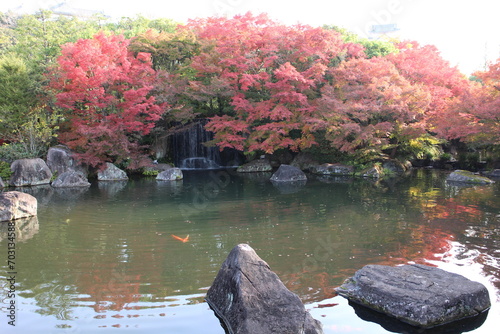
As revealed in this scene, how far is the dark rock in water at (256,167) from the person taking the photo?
19594mm

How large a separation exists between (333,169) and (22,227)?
1328 centimetres

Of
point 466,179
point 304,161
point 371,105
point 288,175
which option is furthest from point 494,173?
point 288,175

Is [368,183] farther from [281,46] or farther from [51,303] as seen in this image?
[51,303]

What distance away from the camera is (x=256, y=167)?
19781 millimetres

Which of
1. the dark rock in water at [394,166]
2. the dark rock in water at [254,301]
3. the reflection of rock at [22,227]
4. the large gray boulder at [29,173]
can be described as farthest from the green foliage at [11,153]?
the dark rock in water at [394,166]

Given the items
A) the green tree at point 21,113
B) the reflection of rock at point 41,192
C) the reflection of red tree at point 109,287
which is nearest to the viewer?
the reflection of red tree at point 109,287

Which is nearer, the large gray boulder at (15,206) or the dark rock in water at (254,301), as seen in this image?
the dark rock in water at (254,301)

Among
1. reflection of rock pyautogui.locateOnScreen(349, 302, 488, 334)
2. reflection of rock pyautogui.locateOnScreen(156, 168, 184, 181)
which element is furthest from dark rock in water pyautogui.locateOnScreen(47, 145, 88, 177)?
reflection of rock pyautogui.locateOnScreen(349, 302, 488, 334)

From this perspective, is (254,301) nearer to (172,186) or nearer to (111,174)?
(172,186)

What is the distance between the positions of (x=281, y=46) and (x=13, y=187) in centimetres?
1292

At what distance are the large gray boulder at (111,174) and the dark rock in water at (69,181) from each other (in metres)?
1.62

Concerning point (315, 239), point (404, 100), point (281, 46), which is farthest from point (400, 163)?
point (315, 239)

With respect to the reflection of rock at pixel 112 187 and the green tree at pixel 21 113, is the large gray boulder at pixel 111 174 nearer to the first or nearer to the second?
the reflection of rock at pixel 112 187

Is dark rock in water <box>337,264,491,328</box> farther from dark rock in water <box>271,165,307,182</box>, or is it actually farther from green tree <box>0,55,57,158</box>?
green tree <box>0,55,57,158</box>
